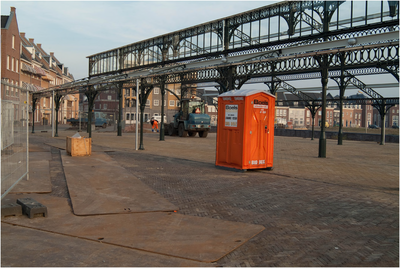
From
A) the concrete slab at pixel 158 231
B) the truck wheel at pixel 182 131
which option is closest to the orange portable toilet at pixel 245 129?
the concrete slab at pixel 158 231

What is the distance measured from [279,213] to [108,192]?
3.77 metres

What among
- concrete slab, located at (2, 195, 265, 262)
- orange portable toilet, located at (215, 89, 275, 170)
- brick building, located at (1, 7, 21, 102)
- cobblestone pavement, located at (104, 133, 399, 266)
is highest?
brick building, located at (1, 7, 21, 102)

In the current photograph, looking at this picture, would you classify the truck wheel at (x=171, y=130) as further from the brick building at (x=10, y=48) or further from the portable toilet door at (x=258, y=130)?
the brick building at (x=10, y=48)

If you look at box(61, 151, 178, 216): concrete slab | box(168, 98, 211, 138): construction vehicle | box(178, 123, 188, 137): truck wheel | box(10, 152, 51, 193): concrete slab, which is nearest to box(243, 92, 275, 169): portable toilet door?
box(61, 151, 178, 216): concrete slab

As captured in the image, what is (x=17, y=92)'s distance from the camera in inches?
313

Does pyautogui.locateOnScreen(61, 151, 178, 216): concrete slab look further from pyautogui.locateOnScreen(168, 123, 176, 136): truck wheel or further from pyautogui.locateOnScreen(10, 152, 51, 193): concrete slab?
pyautogui.locateOnScreen(168, 123, 176, 136): truck wheel

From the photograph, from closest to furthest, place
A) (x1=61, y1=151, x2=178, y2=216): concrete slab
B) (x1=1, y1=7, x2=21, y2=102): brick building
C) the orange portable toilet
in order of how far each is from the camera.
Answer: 1. (x1=61, y1=151, x2=178, y2=216): concrete slab
2. the orange portable toilet
3. (x1=1, y1=7, x2=21, y2=102): brick building

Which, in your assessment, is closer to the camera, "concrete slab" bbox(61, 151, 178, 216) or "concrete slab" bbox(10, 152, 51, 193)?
"concrete slab" bbox(61, 151, 178, 216)

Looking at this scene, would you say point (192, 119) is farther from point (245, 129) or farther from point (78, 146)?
point (245, 129)

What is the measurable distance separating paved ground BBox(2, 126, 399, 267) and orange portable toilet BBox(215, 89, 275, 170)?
0.49m

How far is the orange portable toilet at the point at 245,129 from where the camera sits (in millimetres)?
11320

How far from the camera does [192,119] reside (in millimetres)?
30844

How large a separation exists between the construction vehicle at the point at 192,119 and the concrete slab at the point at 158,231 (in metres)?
24.6

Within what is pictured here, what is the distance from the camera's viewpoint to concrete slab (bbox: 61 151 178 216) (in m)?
6.66
